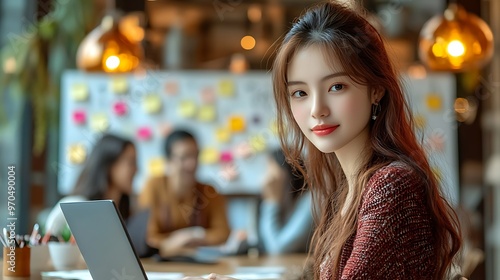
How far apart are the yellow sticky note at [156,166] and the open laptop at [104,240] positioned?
12.3ft

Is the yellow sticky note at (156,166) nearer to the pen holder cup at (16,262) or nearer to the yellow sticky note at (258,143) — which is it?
the yellow sticky note at (258,143)

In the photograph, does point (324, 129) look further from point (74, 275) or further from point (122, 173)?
point (122, 173)

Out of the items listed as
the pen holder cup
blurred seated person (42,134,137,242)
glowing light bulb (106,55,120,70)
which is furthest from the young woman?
glowing light bulb (106,55,120,70)

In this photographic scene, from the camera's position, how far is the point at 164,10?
6086 millimetres

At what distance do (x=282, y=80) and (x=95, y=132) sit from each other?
3.83m

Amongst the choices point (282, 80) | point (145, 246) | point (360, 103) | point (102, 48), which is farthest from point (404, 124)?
point (102, 48)

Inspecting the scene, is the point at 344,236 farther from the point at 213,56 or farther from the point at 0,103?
the point at 213,56

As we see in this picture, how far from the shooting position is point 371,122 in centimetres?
146

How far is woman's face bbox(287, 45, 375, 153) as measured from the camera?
1.39 m

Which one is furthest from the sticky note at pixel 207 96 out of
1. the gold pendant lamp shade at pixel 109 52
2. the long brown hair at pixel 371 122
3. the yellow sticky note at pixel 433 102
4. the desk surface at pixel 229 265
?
the long brown hair at pixel 371 122

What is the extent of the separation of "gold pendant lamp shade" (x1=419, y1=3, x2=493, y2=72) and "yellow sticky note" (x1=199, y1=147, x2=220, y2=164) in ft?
5.48

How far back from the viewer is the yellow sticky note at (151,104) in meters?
5.27

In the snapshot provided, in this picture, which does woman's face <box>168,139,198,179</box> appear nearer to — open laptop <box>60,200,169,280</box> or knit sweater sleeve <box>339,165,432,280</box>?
open laptop <box>60,200,169,280</box>

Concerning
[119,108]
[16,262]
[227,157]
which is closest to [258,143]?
[227,157]
